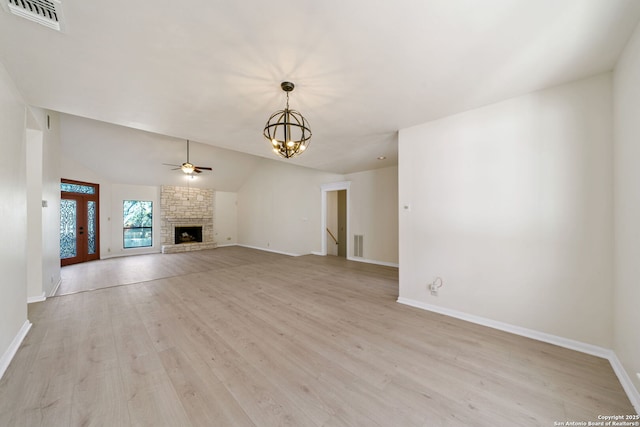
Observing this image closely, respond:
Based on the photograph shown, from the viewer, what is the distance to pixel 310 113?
3.05 m

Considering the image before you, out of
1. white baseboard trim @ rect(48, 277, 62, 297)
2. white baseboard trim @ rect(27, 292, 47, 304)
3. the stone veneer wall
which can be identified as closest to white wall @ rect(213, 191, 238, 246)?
the stone veneer wall

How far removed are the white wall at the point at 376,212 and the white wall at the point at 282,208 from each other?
36.4 inches

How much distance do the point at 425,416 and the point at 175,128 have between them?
4.53m

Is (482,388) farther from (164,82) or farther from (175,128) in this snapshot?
(175,128)

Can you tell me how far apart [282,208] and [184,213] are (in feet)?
13.8

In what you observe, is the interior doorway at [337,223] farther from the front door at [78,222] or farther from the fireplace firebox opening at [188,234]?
the front door at [78,222]

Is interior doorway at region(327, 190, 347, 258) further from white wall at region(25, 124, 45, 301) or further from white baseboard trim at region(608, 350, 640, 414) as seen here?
white wall at region(25, 124, 45, 301)

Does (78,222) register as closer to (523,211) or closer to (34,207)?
(34,207)

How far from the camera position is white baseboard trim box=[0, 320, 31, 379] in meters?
1.95

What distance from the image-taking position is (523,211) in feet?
8.45

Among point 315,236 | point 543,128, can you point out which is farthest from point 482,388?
point 315,236

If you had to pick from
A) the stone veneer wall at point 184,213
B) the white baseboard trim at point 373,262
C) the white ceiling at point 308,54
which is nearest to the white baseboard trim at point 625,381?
the white ceiling at point 308,54

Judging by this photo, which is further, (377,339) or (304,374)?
(377,339)

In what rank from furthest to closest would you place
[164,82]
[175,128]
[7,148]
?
[175,128] → [164,82] → [7,148]
